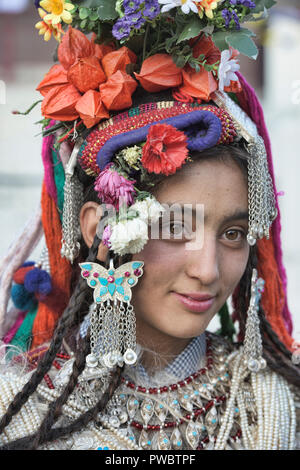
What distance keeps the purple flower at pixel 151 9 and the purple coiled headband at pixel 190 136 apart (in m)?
0.30

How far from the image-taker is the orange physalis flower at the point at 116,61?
1899 millimetres

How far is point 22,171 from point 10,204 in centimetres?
45

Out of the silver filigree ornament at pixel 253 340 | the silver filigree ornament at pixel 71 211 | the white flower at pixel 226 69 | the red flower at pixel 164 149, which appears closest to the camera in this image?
the red flower at pixel 164 149

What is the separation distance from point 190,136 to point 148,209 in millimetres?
256

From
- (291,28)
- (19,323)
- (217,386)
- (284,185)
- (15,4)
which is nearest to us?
(217,386)

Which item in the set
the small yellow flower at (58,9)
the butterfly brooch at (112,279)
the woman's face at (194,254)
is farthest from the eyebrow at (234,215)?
the small yellow flower at (58,9)

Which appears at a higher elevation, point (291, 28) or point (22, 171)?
point (291, 28)

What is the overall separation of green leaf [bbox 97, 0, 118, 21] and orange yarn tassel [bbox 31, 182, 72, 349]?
632 mm

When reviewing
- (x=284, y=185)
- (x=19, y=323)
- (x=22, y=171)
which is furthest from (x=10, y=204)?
(x=19, y=323)

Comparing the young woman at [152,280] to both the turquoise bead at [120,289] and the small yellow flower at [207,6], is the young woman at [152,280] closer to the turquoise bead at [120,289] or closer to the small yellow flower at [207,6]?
the turquoise bead at [120,289]

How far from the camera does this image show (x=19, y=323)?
223cm

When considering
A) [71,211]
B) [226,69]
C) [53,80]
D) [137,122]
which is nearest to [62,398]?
[71,211]

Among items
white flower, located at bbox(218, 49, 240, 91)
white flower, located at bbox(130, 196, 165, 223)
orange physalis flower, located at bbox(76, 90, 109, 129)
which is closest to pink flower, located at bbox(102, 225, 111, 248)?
white flower, located at bbox(130, 196, 165, 223)
